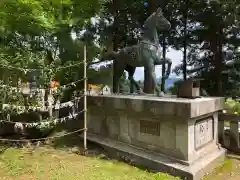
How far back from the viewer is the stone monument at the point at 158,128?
4234 mm

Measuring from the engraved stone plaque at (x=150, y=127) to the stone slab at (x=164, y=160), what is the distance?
1.27 feet

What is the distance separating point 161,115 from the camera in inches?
176

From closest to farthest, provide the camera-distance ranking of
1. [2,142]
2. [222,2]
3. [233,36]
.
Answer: [2,142] → [222,2] → [233,36]

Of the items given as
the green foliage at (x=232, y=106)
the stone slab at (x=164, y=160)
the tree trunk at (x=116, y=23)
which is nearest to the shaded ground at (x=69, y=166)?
the stone slab at (x=164, y=160)

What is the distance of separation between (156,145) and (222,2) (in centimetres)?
649

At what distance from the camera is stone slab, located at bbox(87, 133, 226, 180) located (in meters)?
4.11

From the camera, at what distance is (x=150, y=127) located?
4.80 metres

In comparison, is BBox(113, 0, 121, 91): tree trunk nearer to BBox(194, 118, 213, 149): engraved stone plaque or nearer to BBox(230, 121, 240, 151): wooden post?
BBox(230, 121, 240, 151): wooden post

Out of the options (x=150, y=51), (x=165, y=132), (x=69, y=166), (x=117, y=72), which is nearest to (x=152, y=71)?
(x=150, y=51)

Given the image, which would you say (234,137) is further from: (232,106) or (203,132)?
(232,106)

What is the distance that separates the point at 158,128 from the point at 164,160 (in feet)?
1.97

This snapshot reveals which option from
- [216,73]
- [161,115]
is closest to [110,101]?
[161,115]

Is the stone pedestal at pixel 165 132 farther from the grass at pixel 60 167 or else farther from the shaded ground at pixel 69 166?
the grass at pixel 60 167

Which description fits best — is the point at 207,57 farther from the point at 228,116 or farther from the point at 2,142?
the point at 2,142
